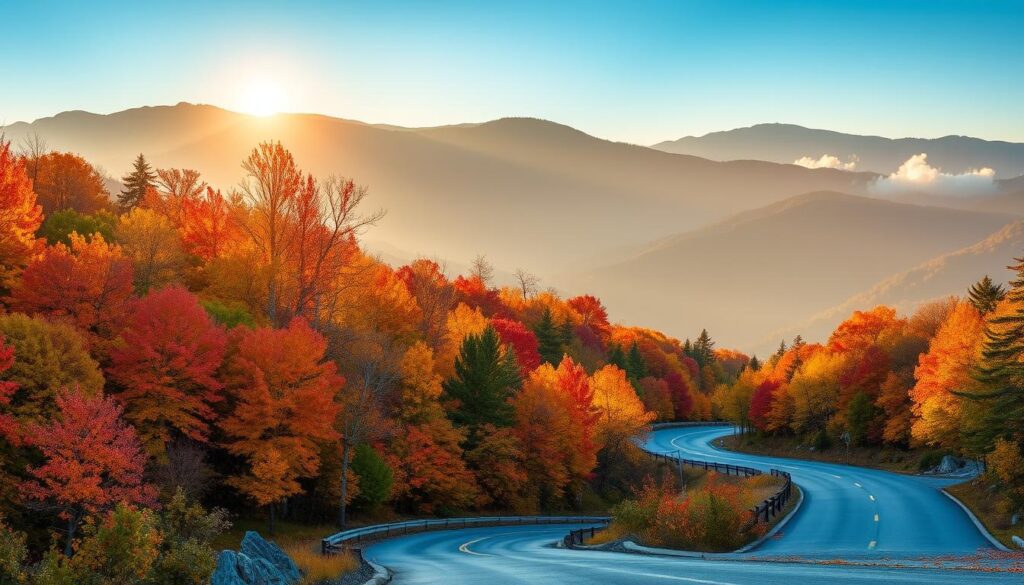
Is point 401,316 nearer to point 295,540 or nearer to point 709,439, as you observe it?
point 295,540

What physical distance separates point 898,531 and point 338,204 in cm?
4120

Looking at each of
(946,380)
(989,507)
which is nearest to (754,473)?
(946,380)

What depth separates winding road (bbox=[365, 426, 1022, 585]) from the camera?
16.6 metres

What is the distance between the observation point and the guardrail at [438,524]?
146 ft

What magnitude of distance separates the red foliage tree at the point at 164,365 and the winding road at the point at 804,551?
1253cm

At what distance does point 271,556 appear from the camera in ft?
64.4

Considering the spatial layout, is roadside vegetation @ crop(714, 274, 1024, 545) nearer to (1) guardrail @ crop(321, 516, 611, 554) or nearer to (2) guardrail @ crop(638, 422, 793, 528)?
(2) guardrail @ crop(638, 422, 793, 528)

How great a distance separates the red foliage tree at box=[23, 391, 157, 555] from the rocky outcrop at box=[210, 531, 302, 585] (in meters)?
15.8

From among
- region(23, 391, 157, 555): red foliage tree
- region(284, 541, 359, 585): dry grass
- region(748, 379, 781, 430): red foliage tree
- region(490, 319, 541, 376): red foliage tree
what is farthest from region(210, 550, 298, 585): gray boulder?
region(748, 379, 781, 430): red foliage tree

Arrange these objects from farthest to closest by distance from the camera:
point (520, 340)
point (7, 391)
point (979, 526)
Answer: point (520, 340)
point (979, 526)
point (7, 391)

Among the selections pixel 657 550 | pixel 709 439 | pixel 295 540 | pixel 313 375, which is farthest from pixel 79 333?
pixel 709 439

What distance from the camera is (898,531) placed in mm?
33969

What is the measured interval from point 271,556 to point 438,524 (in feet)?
125

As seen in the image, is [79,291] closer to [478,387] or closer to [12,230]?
[12,230]
